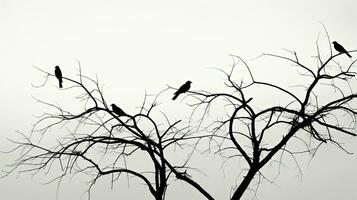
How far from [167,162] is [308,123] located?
2.70 m

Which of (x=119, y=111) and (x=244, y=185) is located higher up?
(x=119, y=111)

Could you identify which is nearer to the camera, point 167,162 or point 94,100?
point 94,100

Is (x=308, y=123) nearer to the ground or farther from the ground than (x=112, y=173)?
farther from the ground

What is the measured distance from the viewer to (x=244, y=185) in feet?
Result: 27.9

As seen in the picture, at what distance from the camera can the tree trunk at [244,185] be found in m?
8.48

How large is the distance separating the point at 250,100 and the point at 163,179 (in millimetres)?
2219

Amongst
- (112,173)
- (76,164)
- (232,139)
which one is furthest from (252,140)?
(76,164)

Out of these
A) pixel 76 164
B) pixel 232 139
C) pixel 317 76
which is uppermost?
pixel 317 76

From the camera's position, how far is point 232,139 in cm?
858

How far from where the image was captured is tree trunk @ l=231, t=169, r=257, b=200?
334 inches

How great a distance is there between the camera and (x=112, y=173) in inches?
337

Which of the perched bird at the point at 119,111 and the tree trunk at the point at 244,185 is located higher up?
the perched bird at the point at 119,111

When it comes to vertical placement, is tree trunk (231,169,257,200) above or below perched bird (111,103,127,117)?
below

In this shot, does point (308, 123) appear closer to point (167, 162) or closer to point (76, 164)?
point (167, 162)
